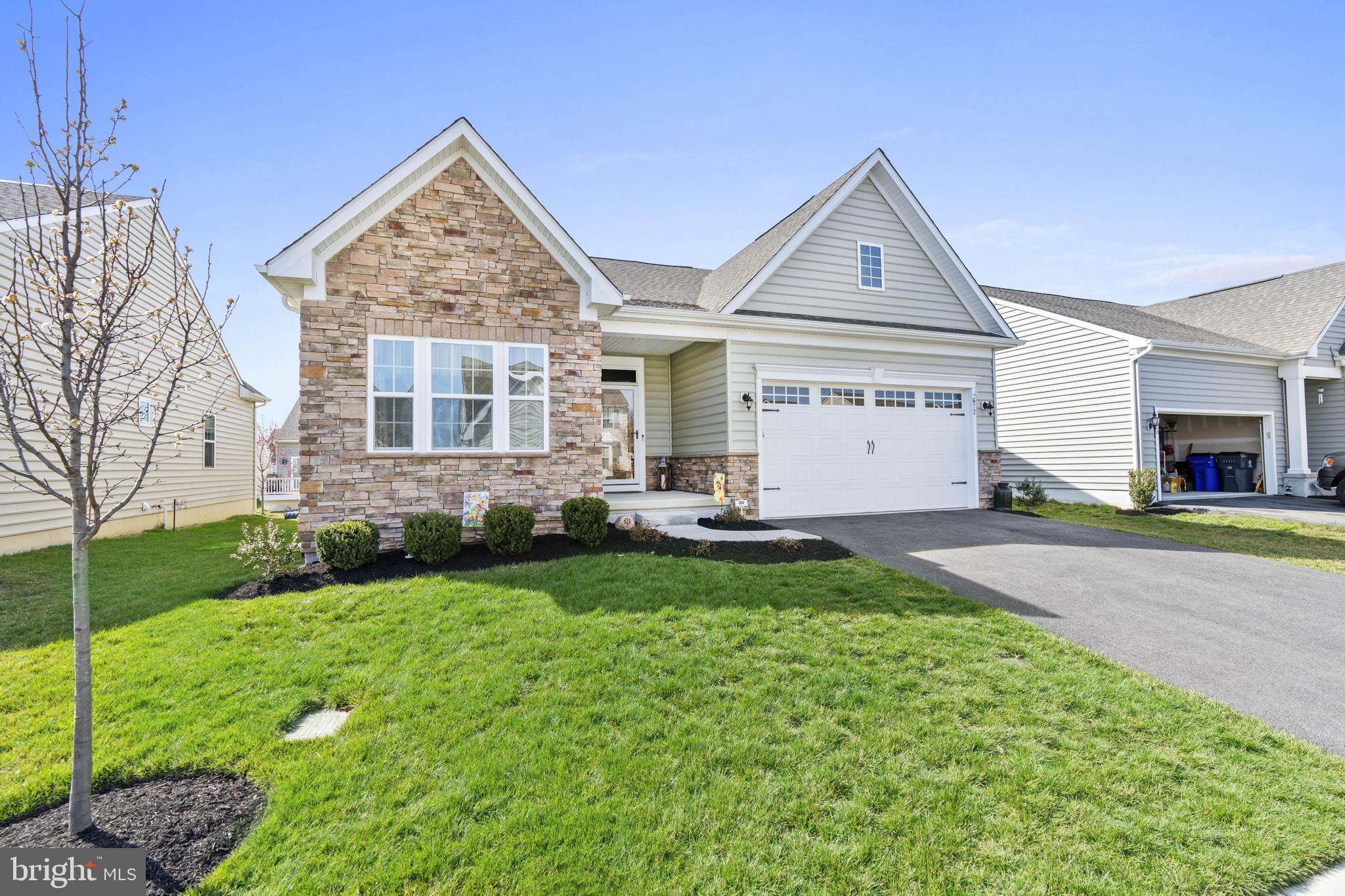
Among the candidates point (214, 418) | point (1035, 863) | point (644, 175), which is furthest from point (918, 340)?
point (214, 418)

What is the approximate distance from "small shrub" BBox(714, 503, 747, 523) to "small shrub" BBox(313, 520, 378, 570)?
18.1ft

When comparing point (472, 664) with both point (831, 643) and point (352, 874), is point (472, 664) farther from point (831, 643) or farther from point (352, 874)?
point (831, 643)

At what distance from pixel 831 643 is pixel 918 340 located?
896cm

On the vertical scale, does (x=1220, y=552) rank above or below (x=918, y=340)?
below

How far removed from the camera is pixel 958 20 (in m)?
9.02

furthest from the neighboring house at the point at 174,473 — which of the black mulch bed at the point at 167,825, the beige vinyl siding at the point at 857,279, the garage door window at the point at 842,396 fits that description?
the garage door window at the point at 842,396

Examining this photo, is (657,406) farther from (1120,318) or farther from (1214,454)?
(1214,454)

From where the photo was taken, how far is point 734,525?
983 centimetres

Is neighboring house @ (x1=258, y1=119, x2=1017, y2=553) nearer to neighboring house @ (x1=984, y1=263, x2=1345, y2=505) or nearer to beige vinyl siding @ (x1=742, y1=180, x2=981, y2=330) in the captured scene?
beige vinyl siding @ (x1=742, y1=180, x2=981, y2=330)

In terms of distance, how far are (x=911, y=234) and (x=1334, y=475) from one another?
40.1ft

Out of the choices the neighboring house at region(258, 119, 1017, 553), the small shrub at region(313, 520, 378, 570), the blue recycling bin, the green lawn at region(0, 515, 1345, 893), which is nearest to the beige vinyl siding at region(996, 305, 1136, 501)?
the neighboring house at region(258, 119, 1017, 553)

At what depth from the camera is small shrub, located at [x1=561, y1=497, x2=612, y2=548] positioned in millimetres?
8172

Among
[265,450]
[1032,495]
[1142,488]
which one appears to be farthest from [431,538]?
[265,450]

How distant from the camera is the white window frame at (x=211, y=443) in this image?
16062 millimetres
